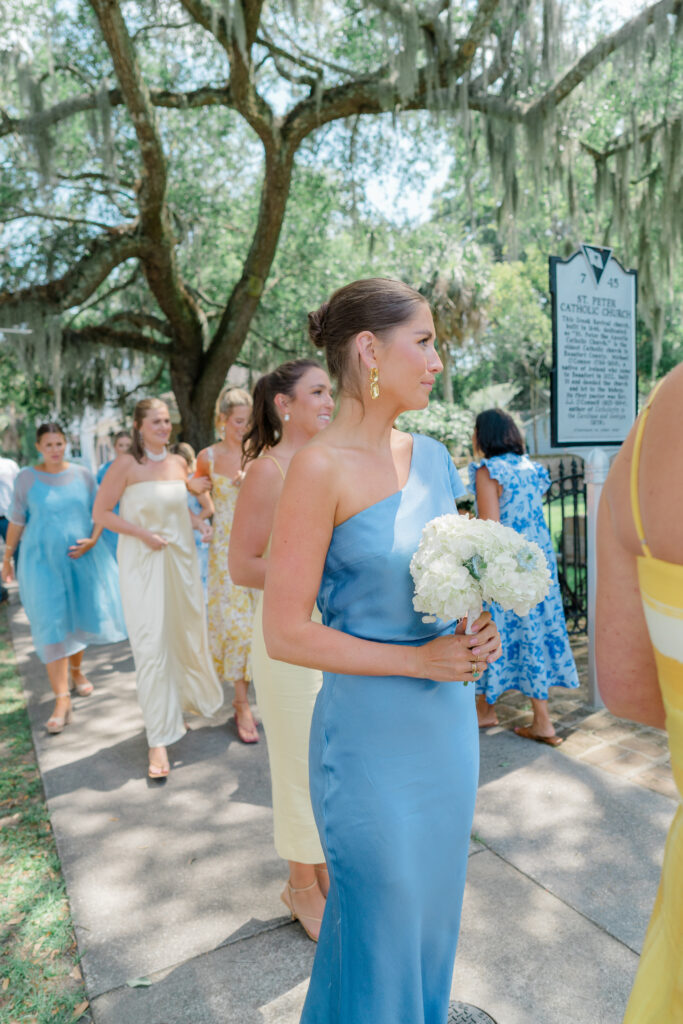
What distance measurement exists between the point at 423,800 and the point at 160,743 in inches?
118

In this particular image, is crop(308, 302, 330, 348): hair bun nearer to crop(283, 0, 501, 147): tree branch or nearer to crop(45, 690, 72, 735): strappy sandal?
crop(45, 690, 72, 735): strappy sandal

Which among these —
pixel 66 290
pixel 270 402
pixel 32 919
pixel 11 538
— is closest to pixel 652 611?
pixel 270 402

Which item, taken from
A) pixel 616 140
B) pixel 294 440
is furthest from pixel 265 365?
pixel 294 440

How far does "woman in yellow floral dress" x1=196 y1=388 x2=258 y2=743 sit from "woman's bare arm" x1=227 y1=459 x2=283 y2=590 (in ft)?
6.78

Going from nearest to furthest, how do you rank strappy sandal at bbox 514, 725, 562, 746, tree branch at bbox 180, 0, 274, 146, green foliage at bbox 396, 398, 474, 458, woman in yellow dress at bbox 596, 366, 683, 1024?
1. woman in yellow dress at bbox 596, 366, 683, 1024
2. strappy sandal at bbox 514, 725, 562, 746
3. tree branch at bbox 180, 0, 274, 146
4. green foliage at bbox 396, 398, 474, 458

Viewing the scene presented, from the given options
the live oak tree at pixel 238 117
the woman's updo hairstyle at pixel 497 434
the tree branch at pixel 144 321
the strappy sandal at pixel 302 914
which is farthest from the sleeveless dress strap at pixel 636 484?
the tree branch at pixel 144 321

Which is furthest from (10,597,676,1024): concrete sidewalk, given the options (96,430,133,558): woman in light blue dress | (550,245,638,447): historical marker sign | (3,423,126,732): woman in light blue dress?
(96,430,133,558): woman in light blue dress

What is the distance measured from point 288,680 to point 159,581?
209 cm

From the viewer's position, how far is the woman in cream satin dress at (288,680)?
8.75ft

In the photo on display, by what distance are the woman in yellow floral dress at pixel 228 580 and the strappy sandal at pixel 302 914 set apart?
2.00 m

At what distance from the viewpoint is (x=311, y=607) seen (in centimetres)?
161

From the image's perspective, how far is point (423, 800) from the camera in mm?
1675

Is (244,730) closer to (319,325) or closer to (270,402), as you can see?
(270,402)

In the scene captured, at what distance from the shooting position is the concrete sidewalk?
2.39 meters
